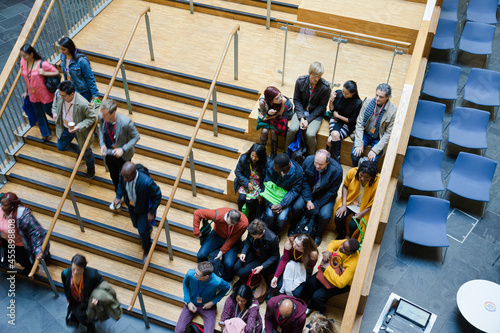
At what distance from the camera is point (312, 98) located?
6.51 m

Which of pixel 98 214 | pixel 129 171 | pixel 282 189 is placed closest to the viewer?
pixel 129 171

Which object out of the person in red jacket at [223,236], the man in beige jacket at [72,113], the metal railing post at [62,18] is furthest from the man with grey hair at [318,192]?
the metal railing post at [62,18]

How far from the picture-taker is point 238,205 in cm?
628

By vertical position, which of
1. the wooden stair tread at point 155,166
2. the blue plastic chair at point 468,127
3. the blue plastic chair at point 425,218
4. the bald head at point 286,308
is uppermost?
the blue plastic chair at point 468,127

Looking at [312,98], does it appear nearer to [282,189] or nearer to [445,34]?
[282,189]

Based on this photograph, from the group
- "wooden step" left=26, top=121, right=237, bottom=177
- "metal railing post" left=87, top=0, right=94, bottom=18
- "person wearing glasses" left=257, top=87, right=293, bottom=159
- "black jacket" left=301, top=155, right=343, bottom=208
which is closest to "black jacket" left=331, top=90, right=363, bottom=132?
"person wearing glasses" left=257, top=87, right=293, bottom=159

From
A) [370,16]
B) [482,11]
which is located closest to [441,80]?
[370,16]

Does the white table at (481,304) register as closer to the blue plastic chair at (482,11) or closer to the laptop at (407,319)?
the laptop at (407,319)

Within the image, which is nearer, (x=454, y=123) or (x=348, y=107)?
(x=348, y=107)

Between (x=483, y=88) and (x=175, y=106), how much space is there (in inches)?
209

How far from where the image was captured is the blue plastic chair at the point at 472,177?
7.29m

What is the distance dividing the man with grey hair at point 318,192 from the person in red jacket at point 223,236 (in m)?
0.73

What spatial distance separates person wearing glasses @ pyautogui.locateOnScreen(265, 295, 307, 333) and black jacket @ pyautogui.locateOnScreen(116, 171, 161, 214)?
1.79 m

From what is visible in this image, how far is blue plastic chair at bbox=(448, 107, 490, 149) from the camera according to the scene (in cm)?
795
